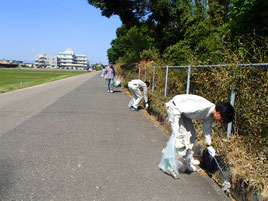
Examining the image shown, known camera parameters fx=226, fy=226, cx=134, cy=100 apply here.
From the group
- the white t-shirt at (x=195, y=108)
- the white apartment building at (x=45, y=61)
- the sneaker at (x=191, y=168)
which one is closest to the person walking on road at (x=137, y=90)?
the sneaker at (x=191, y=168)

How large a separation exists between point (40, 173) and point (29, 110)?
4.99 m

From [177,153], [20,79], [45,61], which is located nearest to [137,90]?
[177,153]

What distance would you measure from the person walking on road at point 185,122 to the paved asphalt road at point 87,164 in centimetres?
23

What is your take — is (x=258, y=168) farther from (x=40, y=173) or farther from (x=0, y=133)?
(x=0, y=133)

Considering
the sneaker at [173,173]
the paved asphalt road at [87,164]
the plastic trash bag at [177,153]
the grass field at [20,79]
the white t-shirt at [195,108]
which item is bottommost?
the grass field at [20,79]

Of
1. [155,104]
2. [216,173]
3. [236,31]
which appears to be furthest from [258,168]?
[155,104]

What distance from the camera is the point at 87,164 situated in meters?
3.62

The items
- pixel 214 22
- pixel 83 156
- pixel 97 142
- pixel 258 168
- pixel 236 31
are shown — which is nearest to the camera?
pixel 258 168

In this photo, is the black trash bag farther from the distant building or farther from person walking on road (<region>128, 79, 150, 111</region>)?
the distant building

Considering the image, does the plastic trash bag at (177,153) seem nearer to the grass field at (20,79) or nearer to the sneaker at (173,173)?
the sneaker at (173,173)

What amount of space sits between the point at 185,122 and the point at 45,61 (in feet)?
554

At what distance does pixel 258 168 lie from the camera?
2.94m

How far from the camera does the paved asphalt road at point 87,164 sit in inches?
112

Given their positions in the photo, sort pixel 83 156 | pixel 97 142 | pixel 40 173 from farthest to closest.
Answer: pixel 97 142 < pixel 83 156 < pixel 40 173
